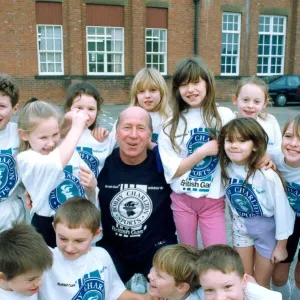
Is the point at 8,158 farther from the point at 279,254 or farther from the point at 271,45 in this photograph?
the point at 271,45

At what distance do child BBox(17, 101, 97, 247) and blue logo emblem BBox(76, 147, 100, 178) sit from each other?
0.40 feet

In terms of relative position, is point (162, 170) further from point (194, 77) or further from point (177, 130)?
point (194, 77)

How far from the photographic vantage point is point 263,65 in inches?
925

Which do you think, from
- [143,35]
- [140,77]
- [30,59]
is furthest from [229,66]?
[140,77]

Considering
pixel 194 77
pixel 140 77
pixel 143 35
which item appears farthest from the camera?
pixel 143 35

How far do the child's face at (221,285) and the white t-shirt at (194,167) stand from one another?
0.77 metres

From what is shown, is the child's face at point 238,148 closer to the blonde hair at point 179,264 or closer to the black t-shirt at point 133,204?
the black t-shirt at point 133,204

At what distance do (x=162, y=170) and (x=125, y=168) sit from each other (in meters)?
0.28

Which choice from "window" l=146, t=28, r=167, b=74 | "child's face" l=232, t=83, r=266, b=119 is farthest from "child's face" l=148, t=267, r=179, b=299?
"window" l=146, t=28, r=167, b=74

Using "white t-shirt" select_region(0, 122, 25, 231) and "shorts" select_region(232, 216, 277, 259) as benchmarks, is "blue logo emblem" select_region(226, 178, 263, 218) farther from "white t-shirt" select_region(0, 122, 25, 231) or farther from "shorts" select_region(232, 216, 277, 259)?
"white t-shirt" select_region(0, 122, 25, 231)

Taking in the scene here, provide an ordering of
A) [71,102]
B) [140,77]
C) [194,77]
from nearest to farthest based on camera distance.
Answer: [194,77], [71,102], [140,77]

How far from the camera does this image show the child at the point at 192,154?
3033mm

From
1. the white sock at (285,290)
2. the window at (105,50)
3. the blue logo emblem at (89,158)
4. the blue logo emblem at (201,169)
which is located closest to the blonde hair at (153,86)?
→ the blue logo emblem at (201,169)

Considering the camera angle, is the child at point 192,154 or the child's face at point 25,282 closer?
the child's face at point 25,282
